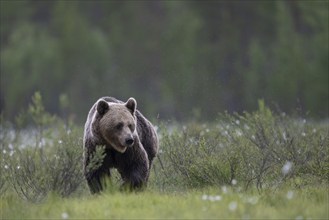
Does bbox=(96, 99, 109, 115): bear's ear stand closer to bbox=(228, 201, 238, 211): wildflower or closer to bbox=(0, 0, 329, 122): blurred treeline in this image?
bbox=(228, 201, 238, 211): wildflower

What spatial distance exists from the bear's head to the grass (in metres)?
0.60

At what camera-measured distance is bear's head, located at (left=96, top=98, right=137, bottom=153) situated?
25.1 feet

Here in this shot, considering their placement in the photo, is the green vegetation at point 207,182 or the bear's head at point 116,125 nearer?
the green vegetation at point 207,182

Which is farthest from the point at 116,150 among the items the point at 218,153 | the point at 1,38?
the point at 1,38

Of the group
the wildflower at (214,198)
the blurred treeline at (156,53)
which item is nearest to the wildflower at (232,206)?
the wildflower at (214,198)

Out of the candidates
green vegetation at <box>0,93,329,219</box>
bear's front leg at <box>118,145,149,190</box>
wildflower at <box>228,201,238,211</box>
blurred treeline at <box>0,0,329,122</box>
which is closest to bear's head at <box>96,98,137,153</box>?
bear's front leg at <box>118,145,149,190</box>

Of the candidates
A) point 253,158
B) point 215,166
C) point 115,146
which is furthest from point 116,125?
point 253,158

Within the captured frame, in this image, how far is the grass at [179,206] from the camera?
6273 mm

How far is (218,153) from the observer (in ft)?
29.1

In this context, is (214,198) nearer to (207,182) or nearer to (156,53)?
(207,182)

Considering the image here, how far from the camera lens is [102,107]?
25.8 ft

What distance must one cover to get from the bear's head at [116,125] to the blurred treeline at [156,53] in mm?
16559

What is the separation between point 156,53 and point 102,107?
21.2 metres

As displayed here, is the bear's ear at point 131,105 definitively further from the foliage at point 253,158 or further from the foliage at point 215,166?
the foliage at point 253,158
